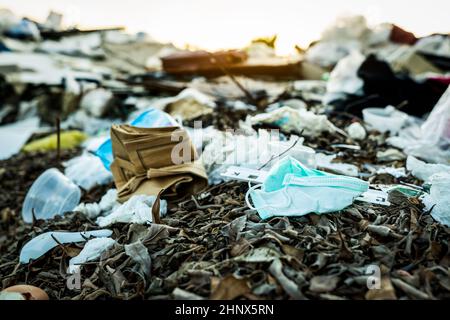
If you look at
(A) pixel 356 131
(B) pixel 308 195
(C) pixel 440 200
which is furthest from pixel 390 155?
(B) pixel 308 195

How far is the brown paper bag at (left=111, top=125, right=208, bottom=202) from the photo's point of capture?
2.53 m

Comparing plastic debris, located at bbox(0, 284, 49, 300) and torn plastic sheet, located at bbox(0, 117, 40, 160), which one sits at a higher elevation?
plastic debris, located at bbox(0, 284, 49, 300)

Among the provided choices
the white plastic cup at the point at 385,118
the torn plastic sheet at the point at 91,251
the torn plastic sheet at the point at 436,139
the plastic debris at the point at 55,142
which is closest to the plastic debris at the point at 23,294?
the torn plastic sheet at the point at 91,251

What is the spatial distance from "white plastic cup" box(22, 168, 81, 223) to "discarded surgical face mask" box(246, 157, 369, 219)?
5.45ft

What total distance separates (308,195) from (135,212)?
1.02 meters

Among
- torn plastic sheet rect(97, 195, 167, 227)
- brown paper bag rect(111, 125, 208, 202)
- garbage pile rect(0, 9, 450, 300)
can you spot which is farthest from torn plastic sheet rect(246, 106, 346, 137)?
torn plastic sheet rect(97, 195, 167, 227)

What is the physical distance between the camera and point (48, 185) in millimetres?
3115

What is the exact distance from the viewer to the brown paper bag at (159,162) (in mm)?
Answer: 2527

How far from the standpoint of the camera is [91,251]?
198 centimetres

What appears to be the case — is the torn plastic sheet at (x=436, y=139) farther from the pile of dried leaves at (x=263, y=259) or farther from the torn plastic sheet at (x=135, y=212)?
the torn plastic sheet at (x=135, y=212)

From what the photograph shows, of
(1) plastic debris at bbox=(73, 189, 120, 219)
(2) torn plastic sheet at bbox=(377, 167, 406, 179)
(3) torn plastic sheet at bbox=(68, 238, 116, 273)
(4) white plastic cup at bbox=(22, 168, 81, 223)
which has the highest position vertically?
(2) torn plastic sheet at bbox=(377, 167, 406, 179)

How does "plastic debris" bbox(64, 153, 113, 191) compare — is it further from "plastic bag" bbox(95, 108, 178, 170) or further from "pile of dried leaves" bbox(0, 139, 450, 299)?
"pile of dried leaves" bbox(0, 139, 450, 299)

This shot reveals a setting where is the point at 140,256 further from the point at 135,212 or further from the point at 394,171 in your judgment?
the point at 394,171

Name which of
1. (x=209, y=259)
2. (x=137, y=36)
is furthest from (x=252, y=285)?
(x=137, y=36)
